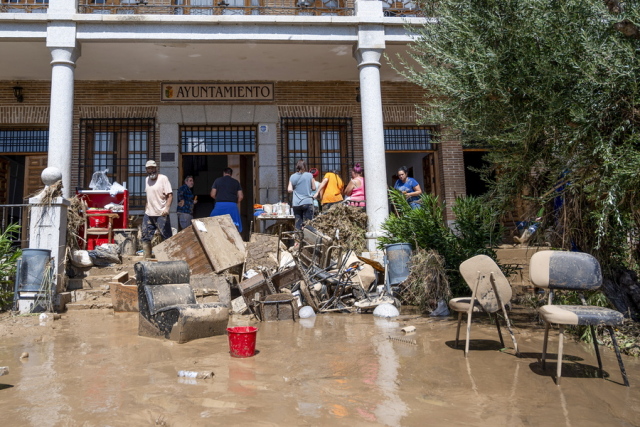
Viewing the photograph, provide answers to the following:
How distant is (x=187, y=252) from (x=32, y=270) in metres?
2.10

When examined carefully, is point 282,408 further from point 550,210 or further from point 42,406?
point 550,210

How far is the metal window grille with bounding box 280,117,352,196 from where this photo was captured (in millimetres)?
11555

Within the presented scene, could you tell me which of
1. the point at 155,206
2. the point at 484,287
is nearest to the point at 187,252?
the point at 155,206

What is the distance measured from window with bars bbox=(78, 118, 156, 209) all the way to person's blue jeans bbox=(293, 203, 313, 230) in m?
3.81

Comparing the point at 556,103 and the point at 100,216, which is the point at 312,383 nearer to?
the point at 556,103

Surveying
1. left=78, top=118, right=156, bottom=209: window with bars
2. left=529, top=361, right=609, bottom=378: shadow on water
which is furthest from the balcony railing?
left=529, top=361, right=609, bottom=378: shadow on water

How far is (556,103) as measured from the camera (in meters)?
4.99

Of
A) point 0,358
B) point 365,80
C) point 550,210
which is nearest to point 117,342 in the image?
point 0,358

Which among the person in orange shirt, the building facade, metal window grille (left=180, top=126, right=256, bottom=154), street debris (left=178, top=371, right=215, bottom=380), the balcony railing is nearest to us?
street debris (left=178, top=371, right=215, bottom=380)

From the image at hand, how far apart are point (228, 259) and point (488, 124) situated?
4.28m

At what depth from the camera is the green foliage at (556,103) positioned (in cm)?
477

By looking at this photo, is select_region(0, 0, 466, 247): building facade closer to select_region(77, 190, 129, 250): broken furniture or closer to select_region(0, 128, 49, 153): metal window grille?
select_region(0, 128, 49, 153): metal window grille

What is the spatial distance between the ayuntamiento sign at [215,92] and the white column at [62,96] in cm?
250

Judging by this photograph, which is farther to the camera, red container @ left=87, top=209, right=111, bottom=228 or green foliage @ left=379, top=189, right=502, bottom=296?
red container @ left=87, top=209, right=111, bottom=228
